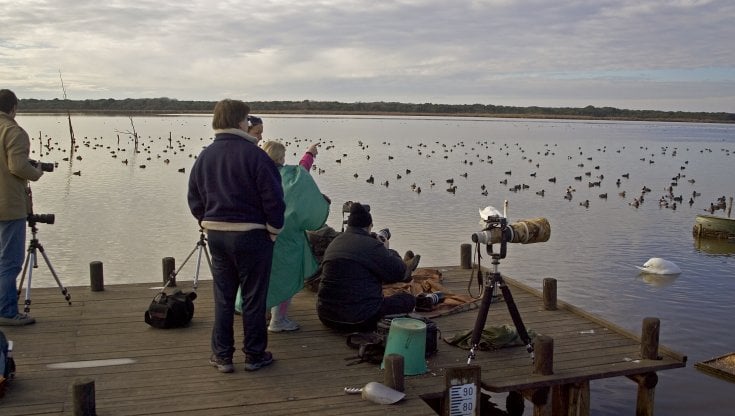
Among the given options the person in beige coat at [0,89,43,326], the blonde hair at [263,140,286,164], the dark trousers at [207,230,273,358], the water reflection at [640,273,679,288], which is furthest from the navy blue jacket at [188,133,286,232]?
the water reflection at [640,273,679,288]

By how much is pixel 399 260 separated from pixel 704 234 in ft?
49.7

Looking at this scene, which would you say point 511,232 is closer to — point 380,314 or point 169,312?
point 380,314

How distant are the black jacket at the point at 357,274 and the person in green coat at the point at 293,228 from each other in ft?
0.92

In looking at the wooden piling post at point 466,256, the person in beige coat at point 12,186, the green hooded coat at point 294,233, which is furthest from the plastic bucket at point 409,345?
the wooden piling post at point 466,256

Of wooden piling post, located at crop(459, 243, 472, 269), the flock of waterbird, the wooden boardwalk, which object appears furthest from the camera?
the flock of waterbird

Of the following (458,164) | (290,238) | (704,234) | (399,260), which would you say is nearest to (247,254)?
(290,238)

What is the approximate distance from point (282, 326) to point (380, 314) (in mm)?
1111

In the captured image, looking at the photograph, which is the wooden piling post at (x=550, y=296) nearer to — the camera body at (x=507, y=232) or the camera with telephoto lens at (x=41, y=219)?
the camera body at (x=507, y=232)

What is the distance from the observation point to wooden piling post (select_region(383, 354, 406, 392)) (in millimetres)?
5882

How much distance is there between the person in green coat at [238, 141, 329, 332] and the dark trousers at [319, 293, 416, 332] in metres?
0.60

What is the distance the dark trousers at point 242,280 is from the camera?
6039 mm

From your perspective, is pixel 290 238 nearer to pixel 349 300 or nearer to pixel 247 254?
pixel 349 300

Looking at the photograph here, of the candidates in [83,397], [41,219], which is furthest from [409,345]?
[41,219]

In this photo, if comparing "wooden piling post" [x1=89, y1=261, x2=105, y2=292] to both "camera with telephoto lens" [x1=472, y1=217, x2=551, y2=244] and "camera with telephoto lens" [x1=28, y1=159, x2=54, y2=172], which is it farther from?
"camera with telephoto lens" [x1=472, y1=217, x2=551, y2=244]
